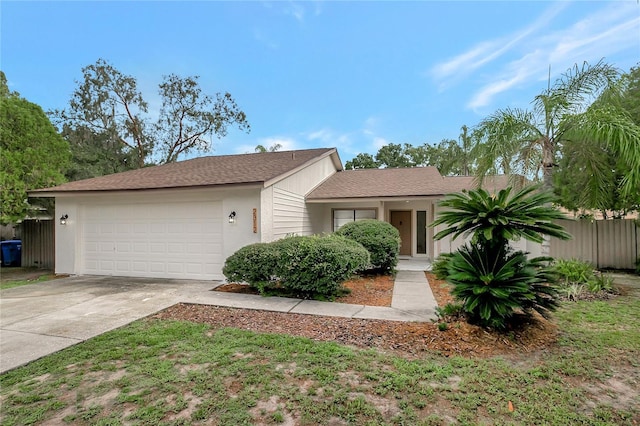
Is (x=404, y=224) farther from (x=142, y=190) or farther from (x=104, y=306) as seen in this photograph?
A: (x=104, y=306)

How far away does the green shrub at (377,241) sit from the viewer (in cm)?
902

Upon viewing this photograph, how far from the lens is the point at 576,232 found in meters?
10.9

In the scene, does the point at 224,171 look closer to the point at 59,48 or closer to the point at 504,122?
the point at 504,122

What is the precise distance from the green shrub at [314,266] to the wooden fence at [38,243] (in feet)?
34.5

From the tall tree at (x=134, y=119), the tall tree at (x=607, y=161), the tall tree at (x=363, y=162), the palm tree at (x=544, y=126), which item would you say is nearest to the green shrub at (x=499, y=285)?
the tall tree at (x=607, y=161)

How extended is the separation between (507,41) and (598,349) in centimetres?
924

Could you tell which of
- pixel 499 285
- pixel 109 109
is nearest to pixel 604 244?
pixel 499 285

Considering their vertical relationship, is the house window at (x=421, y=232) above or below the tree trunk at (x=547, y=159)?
below

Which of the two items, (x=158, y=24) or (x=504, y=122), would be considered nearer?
(x=504, y=122)

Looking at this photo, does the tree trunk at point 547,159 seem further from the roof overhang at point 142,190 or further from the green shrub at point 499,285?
the roof overhang at point 142,190

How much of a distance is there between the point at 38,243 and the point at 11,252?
1491 millimetres

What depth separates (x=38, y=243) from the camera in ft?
38.5

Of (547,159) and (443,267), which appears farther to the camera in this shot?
(547,159)

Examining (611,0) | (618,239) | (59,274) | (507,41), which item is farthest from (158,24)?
(618,239)
